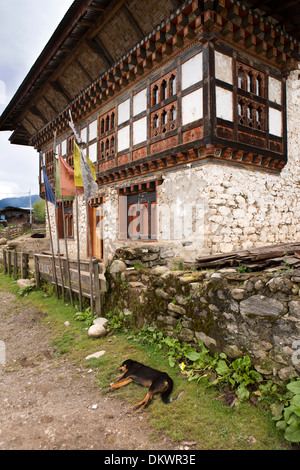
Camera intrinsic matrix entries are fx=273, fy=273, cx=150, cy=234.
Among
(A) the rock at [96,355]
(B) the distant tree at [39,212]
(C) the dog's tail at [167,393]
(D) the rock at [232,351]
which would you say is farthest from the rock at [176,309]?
(B) the distant tree at [39,212]

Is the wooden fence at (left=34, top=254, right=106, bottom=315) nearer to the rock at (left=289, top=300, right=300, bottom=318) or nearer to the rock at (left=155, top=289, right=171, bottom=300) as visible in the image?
the rock at (left=155, top=289, right=171, bottom=300)

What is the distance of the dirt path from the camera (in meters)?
3.17

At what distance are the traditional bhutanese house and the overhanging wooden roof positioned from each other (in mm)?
46

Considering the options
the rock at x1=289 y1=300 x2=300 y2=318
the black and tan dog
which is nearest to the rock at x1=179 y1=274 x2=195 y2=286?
the black and tan dog

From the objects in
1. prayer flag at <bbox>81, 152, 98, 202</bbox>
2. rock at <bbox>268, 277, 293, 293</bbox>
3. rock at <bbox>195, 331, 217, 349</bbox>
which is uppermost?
prayer flag at <bbox>81, 152, 98, 202</bbox>

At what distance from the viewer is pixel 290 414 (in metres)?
2.99

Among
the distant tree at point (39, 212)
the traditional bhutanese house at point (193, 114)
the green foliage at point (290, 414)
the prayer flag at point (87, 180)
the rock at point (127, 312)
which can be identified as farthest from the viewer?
the distant tree at point (39, 212)

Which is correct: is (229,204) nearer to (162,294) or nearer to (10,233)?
(162,294)

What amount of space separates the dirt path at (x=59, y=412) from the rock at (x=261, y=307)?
1870mm

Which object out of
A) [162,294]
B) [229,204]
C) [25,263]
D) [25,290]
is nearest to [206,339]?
[162,294]

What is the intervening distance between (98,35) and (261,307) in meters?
12.1

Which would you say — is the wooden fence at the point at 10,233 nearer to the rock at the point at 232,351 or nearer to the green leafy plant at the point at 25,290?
the green leafy plant at the point at 25,290

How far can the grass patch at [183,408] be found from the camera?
3.02 m

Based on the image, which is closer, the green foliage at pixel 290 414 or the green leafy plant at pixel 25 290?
the green foliage at pixel 290 414
